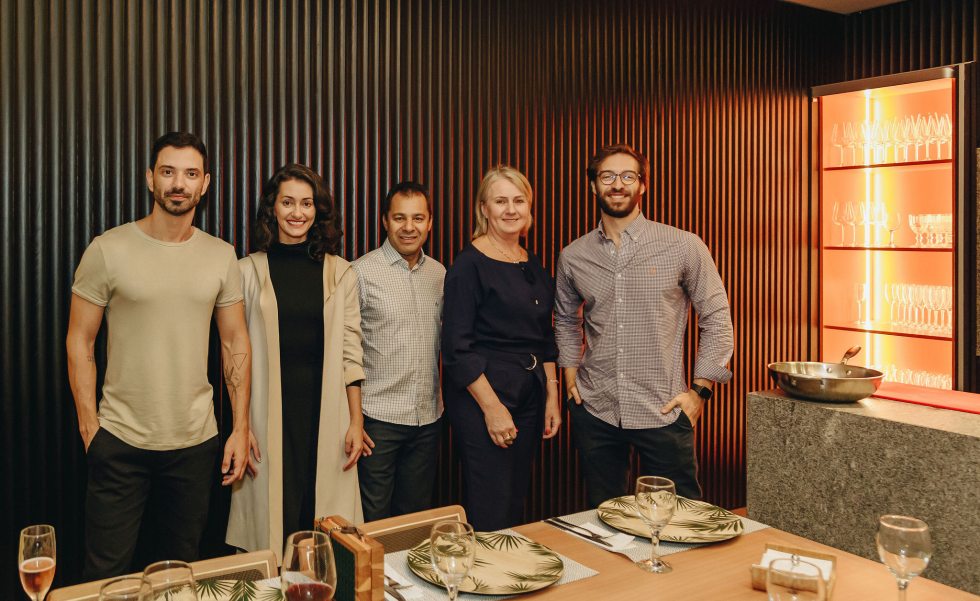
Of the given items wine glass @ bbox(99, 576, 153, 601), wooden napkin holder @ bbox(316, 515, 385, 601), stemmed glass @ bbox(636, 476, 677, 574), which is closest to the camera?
wine glass @ bbox(99, 576, 153, 601)

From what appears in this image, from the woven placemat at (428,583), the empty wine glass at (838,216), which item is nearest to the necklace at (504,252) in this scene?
the woven placemat at (428,583)

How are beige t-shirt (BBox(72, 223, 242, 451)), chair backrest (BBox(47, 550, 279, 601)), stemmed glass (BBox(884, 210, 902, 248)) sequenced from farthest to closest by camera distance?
stemmed glass (BBox(884, 210, 902, 248)), beige t-shirt (BBox(72, 223, 242, 451)), chair backrest (BBox(47, 550, 279, 601))

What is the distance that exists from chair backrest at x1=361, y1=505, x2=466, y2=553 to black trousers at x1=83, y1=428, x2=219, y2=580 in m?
0.89

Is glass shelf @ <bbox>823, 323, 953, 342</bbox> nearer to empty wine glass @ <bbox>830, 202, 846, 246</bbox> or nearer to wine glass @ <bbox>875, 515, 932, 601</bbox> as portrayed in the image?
empty wine glass @ <bbox>830, 202, 846, 246</bbox>

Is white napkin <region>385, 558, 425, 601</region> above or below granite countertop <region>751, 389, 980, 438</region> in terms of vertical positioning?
below

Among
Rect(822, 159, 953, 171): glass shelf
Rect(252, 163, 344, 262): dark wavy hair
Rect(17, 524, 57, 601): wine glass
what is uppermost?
Rect(822, 159, 953, 171): glass shelf

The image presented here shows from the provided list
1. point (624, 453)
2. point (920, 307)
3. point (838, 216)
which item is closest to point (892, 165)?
point (838, 216)

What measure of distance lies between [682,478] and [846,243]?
272 cm

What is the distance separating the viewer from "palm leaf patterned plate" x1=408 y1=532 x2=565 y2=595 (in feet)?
4.88

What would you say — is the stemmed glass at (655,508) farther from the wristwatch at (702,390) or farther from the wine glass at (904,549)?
the wristwatch at (702,390)

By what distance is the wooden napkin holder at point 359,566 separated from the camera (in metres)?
1.30

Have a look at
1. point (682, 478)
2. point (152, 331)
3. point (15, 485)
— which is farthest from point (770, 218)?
point (15, 485)

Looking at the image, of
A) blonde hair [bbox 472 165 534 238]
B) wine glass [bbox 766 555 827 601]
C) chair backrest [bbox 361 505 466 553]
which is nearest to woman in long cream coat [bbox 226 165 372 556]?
blonde hair [bbox 472 165 534 238]

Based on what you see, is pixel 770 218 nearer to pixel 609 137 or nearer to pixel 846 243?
pixel 846 243
